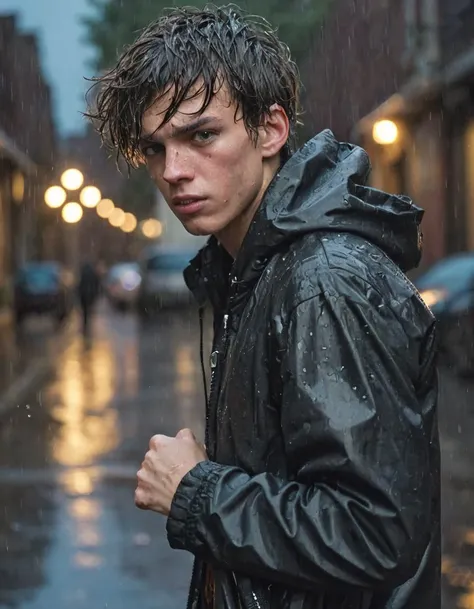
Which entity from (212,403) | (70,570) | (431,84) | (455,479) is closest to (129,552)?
(70,570)

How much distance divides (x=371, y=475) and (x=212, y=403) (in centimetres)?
47

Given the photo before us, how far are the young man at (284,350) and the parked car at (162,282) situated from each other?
32380 mm

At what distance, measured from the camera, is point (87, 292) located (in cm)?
3052

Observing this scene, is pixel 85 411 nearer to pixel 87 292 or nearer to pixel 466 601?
pixel 466 601

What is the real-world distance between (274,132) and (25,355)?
72.4 ft

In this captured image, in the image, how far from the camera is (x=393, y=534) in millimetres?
1790

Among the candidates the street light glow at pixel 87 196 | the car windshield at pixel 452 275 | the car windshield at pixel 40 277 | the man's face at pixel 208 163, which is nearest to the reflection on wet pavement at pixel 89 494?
the car windshield at pixel 452 275

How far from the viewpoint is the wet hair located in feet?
6.75

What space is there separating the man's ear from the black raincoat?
6 centimetres

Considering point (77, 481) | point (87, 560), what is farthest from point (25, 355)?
point (87, 560)

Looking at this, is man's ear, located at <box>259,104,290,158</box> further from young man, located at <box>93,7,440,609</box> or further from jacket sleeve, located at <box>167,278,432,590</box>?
jacket sleeve, located at <box>167,278,432,590</box>

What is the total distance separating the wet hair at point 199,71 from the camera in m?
2.06

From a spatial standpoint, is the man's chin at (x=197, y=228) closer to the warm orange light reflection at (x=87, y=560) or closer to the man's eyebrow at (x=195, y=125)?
the man's eyebrow at (x=195, y=125)

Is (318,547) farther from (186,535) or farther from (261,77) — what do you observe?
(261,77)
